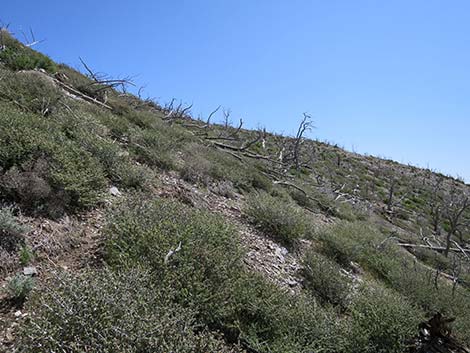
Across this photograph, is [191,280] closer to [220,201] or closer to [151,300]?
[151,300]

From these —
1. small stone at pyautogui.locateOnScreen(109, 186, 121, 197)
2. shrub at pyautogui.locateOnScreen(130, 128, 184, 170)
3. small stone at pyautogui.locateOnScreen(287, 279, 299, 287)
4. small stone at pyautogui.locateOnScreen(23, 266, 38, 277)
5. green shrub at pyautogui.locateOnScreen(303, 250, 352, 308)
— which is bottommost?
small stone at pyautogui.locateOnScreen(23, 266, 38, 277)

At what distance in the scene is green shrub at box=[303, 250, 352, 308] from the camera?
15.5ft

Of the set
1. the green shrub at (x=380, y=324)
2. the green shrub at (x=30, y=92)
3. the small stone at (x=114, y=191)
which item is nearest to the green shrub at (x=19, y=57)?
the green shrub at (x=30, y=92)

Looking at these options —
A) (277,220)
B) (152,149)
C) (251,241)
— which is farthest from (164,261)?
(152,149)

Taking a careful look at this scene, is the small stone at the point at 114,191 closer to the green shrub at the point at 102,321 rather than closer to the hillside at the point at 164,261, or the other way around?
the hillside at the point at 164,261

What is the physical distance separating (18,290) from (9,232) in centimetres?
70

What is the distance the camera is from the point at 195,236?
3.81 meters

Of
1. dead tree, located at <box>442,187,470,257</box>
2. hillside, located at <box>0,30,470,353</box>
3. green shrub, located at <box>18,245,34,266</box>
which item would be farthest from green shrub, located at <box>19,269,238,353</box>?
dead tree, located at <box>442,187,470,257</box>

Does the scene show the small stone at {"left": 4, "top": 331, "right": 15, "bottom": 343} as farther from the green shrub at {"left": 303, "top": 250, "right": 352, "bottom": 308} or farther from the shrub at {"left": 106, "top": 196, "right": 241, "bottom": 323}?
the green shrub at {"left": 303, "top": 250, "right": 352, "bottom": 308}

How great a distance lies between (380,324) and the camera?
4.04m

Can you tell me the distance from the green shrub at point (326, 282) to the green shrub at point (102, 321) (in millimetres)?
2496

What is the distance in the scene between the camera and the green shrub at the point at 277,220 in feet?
19.2

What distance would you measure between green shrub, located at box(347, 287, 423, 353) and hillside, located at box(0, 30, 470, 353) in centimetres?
2

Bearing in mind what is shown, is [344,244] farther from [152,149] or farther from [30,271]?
[30,271]
